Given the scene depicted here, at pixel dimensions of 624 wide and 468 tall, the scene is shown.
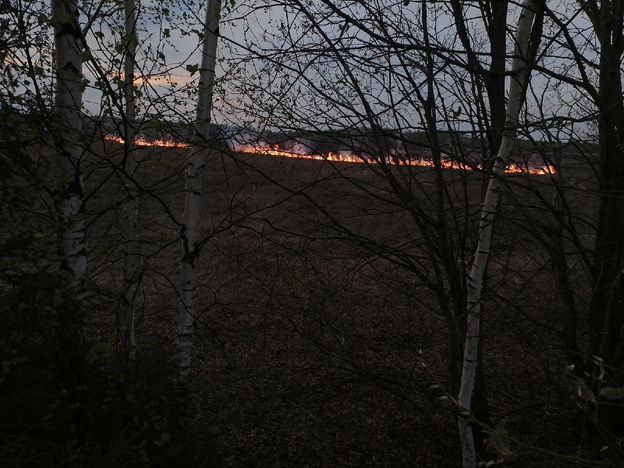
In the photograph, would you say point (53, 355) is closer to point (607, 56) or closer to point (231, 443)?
point (231, 443)

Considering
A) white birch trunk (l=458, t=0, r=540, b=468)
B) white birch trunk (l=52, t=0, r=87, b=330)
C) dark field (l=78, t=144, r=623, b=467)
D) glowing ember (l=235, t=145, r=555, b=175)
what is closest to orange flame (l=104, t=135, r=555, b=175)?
glowing ember (l=235, t=145, r=555, b=175)

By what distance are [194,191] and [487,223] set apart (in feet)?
9.10

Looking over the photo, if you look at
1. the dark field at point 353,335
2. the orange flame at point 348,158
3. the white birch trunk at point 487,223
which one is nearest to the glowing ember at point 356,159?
the orange flame at point 348,158

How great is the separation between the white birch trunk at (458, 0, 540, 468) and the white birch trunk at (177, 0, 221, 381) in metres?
2.58

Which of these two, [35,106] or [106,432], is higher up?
[35,106]

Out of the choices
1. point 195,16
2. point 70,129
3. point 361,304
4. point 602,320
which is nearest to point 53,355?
point 70,129

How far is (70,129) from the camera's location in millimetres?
3854

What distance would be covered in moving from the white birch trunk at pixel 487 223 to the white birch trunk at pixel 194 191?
2581 mm

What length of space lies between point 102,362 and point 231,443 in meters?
3.31

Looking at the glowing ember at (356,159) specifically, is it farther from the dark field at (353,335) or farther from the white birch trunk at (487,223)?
the white birch trunk at (487,223)

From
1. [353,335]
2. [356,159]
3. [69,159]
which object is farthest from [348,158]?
[69,159]

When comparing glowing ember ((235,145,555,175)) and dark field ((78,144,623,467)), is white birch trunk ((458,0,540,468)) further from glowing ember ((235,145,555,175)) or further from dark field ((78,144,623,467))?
glowing ember ((235,145,555,175))

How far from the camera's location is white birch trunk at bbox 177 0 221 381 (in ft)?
15.6

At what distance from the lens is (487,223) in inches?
143
